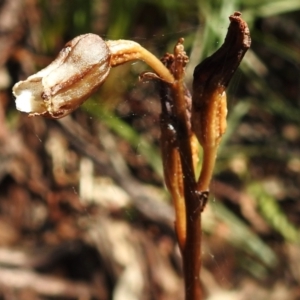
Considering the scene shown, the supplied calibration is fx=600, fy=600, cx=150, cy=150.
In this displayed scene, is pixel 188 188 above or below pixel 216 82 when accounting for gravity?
below

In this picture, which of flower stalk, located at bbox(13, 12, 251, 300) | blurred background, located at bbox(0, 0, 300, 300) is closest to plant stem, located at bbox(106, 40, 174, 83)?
flower stalk, located at bbox(13, 12, 251, 300)

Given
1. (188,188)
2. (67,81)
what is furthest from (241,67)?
(67,81)

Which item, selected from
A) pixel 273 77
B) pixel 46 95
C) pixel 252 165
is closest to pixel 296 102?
pixel 273 77

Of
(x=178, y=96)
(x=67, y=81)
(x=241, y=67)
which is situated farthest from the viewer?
(x=241, y=67)

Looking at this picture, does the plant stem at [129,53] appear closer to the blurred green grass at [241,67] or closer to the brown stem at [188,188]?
the brown stem at [188,188]

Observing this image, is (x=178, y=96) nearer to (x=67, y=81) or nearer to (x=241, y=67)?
(x=67, y=81)

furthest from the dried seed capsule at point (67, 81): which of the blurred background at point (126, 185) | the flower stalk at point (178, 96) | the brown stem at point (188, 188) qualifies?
the blurred background at point (126, 185)

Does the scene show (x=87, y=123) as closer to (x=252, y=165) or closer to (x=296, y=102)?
(x=252, y=165)
